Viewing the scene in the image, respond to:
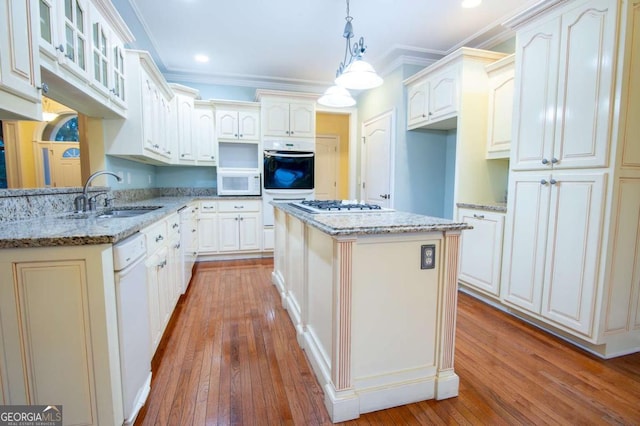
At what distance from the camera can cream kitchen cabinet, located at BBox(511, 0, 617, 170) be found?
1796 millimetres

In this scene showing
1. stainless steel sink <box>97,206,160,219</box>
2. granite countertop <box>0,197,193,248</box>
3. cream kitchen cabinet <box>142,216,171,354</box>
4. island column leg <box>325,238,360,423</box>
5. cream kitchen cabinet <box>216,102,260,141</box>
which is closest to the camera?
granite countertop <box>0,197,193,248</box>

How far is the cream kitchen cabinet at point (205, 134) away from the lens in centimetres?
423

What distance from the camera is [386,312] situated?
1.47 m

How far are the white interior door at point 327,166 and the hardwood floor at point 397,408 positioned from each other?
14.0 ft

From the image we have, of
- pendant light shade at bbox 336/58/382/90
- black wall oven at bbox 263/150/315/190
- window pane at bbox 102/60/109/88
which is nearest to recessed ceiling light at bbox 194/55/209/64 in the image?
black wall oven at bbox 263/150/315/190

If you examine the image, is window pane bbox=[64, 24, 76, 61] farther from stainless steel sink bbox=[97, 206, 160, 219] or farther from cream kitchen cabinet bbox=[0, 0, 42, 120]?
stainless steel sink bbox=[97, 206, 160, 219]

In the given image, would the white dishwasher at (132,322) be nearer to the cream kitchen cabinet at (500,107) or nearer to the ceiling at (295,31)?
the ceiling at (295,31)

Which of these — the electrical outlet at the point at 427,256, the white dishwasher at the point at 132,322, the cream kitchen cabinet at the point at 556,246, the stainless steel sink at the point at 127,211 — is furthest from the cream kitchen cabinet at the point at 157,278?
the cream kitchen cabinet at the point at 556,246

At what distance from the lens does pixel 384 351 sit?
4.87 ft

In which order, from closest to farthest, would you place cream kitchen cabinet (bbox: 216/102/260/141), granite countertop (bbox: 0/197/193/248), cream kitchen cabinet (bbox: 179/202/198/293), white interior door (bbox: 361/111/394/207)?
granite countertop (bbox: 0/197/193/248) < cream kitchen cabinet (bbox: 179/202/198/293) < white interior door (bbox: 361/111/394/207) < cream kitchen cabinet (bbox: 216/102/260/141)

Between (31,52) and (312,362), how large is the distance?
2.05 meters

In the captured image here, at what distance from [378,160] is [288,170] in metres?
1.30

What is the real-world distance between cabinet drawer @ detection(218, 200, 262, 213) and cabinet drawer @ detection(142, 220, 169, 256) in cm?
206

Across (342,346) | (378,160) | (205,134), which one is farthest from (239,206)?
(342,346)
